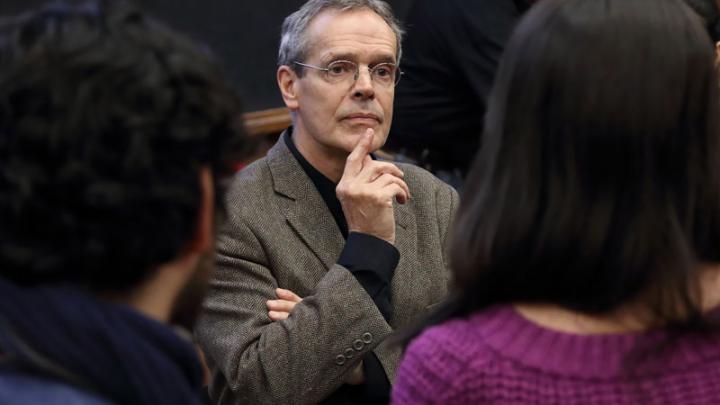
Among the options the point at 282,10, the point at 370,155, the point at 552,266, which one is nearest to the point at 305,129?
the point at 370,155

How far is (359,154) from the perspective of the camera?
3000mm

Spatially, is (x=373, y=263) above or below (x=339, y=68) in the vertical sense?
below

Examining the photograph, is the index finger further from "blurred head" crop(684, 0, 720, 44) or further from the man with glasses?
"blurred head" crop(684, 0, 720, 44)

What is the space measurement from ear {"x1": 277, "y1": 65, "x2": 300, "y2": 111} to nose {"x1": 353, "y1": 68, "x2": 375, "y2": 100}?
0.53 feet

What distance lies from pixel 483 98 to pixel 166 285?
2.57 m

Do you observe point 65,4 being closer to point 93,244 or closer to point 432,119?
point 93,244

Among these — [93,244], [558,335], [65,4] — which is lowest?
[558,335]

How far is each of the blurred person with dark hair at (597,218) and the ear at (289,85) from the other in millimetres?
1588

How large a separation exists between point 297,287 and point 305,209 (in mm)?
205

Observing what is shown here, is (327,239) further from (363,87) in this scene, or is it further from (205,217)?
(205,217)

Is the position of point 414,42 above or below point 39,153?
below

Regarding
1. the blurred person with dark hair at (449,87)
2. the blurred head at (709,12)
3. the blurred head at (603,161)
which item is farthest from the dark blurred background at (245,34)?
the blurred head at (603,161)

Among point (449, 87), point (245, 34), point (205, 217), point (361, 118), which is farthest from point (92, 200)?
point (245, 34)

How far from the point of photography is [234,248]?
289cm
